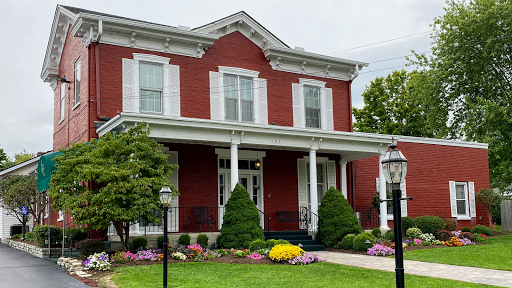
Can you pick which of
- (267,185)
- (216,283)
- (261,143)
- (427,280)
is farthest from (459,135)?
(216,283)

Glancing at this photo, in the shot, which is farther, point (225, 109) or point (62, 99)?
point (62, 99)

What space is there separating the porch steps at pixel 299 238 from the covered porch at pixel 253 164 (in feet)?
1.58

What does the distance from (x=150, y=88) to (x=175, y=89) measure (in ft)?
2.86

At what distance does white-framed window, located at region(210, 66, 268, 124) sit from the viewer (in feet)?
60.3

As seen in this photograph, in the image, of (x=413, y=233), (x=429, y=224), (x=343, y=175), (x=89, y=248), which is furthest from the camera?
(x=343, y=175)

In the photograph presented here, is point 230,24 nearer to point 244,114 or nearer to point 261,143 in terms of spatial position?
point 244,114

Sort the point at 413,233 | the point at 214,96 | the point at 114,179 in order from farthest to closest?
the point at 413,233 → the point at 214,96 → the point at 114,179

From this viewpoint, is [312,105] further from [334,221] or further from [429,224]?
[429,224]

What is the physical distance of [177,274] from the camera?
37.0 feet

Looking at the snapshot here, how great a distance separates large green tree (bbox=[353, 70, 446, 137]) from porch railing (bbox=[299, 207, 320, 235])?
21.4 meters

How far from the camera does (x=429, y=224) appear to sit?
19719mm

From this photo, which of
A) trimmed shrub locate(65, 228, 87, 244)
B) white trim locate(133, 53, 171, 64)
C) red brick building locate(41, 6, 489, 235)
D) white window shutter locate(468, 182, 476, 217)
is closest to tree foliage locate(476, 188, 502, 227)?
white window shutter locate(468, 182, 476, 217)

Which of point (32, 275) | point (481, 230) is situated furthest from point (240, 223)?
point (481, 230)

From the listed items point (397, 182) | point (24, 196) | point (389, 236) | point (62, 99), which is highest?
point (62, 99)
